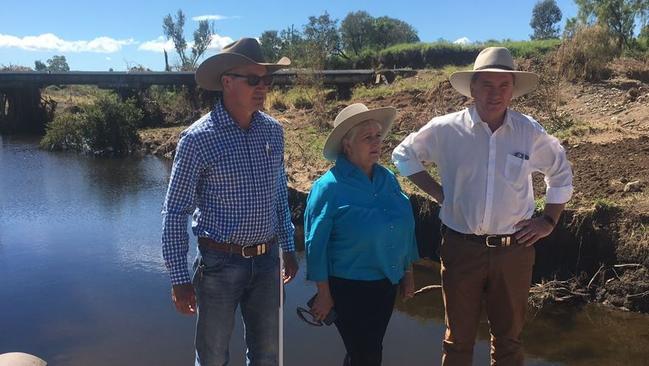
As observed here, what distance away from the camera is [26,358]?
4539 mm

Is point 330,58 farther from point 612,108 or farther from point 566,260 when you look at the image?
point 566,260

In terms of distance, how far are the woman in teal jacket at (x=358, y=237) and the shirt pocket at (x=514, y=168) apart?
1.87 ft

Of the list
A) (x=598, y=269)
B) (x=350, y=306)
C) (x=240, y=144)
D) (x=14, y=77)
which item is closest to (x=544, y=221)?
(x=350, y=306)

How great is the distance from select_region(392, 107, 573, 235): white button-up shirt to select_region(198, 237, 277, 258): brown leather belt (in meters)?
1.12

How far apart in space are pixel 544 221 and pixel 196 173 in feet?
6.20

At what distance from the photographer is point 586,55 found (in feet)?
43.7

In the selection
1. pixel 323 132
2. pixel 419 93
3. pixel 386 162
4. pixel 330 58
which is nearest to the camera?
pixel 386 162

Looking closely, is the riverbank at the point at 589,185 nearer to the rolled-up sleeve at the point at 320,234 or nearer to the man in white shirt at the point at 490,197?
the man in white shirt at the point at 490,197

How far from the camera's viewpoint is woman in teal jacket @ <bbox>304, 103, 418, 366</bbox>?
285 cm

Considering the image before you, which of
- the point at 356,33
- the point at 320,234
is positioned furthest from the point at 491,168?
the point at 356,33

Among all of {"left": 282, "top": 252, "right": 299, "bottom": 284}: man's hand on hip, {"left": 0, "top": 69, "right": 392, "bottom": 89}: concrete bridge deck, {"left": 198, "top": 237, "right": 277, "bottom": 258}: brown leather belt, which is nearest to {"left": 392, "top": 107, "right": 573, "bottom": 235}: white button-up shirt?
{"left": 282, "top": 252, "right": 299, "bottom": 284}: man's hand on hip

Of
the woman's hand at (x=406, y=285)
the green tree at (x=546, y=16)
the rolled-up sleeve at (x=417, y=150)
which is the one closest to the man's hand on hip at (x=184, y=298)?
the woman's hand at (x=406, y=285)

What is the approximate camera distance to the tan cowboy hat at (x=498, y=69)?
124 inches

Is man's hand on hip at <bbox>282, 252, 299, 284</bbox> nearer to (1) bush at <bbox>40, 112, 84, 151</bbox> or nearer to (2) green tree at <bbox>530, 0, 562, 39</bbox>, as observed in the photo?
(1) bush at <bbox>40, 112, 84, 151</bbox>
